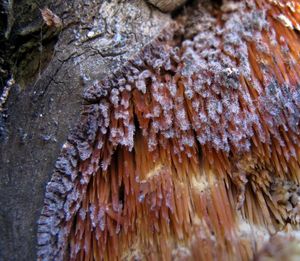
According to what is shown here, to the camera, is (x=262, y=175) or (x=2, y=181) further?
(x=262, y=175)

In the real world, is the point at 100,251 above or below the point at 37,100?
below

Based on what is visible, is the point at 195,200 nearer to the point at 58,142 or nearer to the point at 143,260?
the point at 143,260

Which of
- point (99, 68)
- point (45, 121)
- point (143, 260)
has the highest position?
point (99, 68)

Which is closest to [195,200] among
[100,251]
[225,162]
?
[225,162]
